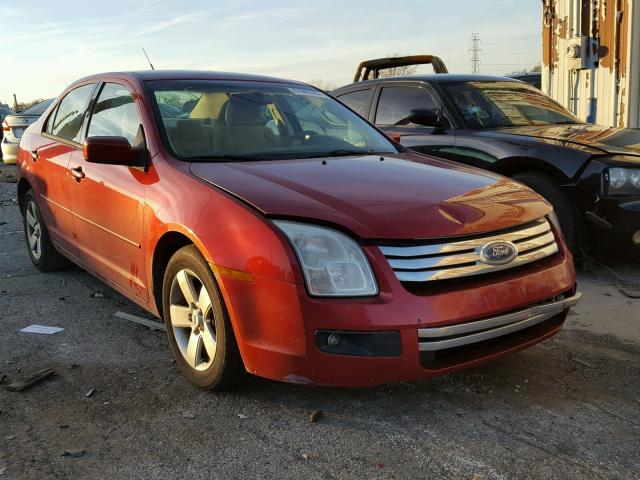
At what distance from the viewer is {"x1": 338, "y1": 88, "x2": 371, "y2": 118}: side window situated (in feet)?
22.2

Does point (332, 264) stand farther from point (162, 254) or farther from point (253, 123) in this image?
point (253, 123)

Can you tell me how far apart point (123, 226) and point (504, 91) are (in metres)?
4.12

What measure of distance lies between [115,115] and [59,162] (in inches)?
30.9

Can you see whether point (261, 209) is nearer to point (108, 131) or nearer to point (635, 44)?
point (108, 131)

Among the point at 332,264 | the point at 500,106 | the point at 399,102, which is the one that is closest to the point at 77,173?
the point at 332,264

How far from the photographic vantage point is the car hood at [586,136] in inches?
194

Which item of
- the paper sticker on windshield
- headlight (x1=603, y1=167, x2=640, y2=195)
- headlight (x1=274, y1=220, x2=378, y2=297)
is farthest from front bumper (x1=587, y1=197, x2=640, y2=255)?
headlight (x1=274, y1=220, x2=378, y2=297)

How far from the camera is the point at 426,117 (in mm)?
5695

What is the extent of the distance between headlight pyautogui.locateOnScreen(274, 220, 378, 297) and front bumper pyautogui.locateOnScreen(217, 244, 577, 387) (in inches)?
1.5

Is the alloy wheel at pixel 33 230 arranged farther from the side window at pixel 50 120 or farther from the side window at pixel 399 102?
the side window at pixel 399 102

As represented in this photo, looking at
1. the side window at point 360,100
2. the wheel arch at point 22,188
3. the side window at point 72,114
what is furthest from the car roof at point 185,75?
the side window at point 360,100

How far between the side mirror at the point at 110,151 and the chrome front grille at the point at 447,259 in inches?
62.3

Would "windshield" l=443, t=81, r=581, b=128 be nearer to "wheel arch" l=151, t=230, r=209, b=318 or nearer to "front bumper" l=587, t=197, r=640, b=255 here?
"front bumper" l=587, t=197, r=640, b=255

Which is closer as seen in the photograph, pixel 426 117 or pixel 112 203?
pixel 112 203
